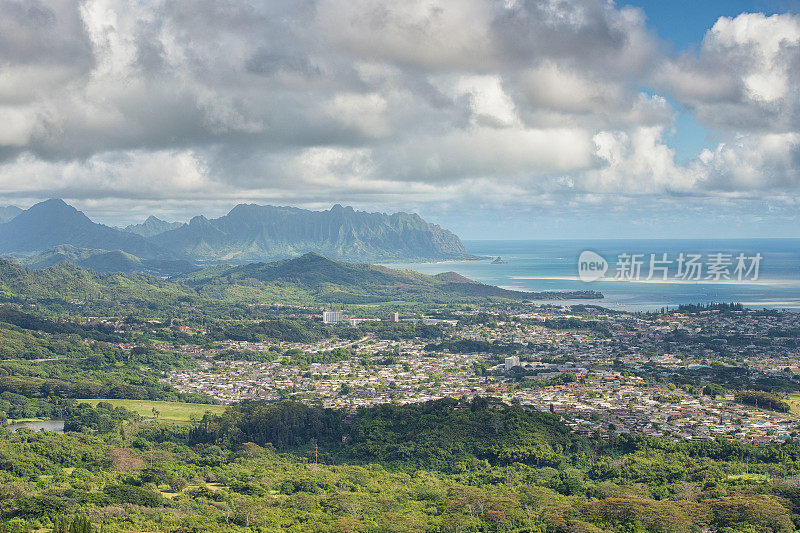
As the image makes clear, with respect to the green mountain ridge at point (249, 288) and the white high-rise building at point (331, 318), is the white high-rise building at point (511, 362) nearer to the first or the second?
the white high-rise building at point (331, 318)

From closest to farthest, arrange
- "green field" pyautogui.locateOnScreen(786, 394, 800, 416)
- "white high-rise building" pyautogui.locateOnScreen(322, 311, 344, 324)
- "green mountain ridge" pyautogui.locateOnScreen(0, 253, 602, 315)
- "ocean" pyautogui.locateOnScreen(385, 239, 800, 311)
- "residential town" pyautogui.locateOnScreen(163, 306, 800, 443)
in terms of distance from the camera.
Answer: "residential town" pyautogui.locateOnScreen(163, 306, 800, 443) < "green field" pyautogui.locateOnScreen(786, 394, 800, 416) < "white high-rise building" pyautogui.locateOnScreen(322, 311, 344, 324) < "ocean" pyautogui.locateOnScreen(385, 239, 800, 311) < "green mountain ridge" pyautogui.locateOnScreen(0, 253, 602, 315)

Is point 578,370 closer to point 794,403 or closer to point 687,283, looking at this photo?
point 794,403

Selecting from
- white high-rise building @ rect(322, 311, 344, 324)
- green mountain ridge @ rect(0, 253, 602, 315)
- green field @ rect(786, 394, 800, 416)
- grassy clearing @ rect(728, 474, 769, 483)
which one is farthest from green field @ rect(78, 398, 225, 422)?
green mountain ridge @ rect(0, 253, 602, 315)

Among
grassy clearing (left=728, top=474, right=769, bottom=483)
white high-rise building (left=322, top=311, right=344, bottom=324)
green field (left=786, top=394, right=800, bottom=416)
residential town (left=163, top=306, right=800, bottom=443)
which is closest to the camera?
grassy clearing (left=728, top=474, right=769, bottom=483)

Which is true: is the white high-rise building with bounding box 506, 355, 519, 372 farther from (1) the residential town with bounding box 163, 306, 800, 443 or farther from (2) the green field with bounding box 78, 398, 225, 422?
(2) the green field with bounding box 78, 398, 225, 422

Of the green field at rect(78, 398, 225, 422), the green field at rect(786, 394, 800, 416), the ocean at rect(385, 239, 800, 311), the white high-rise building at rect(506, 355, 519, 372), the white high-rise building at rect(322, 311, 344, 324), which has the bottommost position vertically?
the green field at rect(78, 398, 225, 422)

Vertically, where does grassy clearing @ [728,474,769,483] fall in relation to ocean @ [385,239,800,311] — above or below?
below

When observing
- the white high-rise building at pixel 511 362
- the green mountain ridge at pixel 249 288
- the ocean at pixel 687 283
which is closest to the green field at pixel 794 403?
the white high-rise building at pixel 511 362

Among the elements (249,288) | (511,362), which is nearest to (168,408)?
(511,362)

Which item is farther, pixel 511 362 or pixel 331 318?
pixel 331 318

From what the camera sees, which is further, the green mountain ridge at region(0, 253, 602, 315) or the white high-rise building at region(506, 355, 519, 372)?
the green mountain ridge at region(0, 253, 602, 315)
